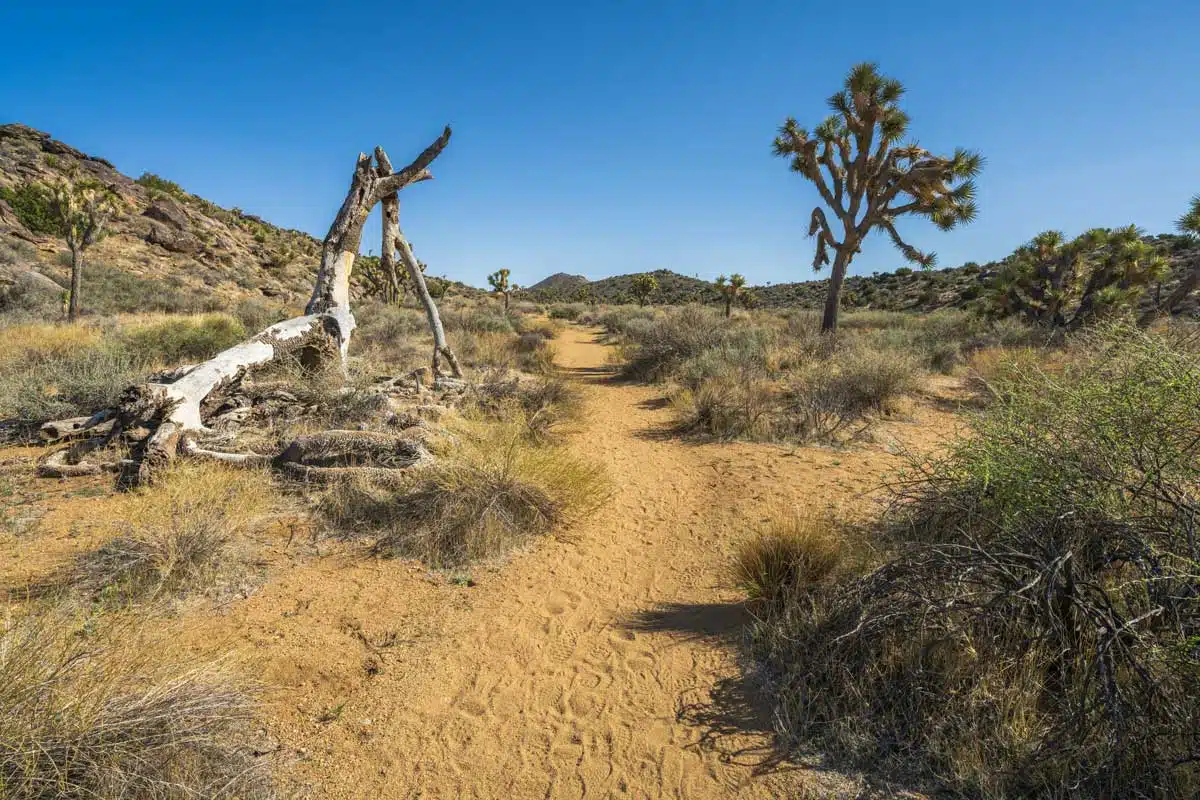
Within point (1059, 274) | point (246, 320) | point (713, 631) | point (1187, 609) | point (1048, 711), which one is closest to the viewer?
point (1187, 609)

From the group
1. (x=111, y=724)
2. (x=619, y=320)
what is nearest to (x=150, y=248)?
(x=619, y=320)

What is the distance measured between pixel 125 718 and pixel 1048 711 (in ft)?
12.2

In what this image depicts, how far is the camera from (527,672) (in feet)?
9.67

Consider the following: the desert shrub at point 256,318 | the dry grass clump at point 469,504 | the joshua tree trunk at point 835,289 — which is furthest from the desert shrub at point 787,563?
the desert shrub at point 256,318

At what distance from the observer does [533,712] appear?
104 inches

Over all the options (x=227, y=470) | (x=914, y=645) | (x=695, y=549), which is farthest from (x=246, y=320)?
(x=914, y=645)

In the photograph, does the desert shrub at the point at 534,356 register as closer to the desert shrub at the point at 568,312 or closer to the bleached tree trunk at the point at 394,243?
the bleached tree trunk at the point at 394,243

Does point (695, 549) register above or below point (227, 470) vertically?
below

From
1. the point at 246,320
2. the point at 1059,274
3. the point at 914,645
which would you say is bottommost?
the point at 914,645

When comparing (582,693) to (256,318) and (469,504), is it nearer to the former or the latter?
(469,504)

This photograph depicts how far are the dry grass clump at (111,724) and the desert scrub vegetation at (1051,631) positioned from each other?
8.08 feet

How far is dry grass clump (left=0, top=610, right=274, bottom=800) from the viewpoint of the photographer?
5.09 ft

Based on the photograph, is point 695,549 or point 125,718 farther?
point 695,549

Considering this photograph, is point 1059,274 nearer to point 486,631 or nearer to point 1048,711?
point 1048,711
